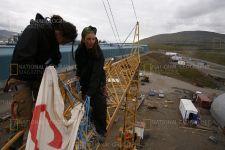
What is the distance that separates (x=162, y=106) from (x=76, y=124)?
30.2 m

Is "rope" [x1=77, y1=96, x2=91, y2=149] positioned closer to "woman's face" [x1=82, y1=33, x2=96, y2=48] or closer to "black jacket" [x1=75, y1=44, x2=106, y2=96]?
"black jacket" [x1=75, y1=44, x2=106, y2=96]

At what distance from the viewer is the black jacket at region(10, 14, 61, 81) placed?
113 inches

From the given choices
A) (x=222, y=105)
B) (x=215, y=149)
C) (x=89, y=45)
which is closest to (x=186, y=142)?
(x=215, y=149)

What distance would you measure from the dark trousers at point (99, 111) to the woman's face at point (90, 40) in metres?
1.10

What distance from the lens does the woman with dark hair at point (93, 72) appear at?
4203 millimetres

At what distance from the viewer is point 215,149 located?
20.4 meters

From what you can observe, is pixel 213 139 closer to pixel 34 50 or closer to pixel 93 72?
pixel 93 72

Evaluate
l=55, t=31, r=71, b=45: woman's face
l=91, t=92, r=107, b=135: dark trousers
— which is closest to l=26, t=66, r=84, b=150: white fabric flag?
l=55, t=31, r=71, b=45: woman's face

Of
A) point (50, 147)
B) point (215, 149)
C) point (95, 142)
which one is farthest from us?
point (215, 149)

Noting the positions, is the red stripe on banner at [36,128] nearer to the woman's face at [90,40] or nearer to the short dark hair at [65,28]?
the short dark hair at [65,28]

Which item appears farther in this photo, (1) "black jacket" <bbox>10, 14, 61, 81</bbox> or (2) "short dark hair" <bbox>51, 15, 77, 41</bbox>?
(2) "short dark hair" <bbox>51, 15, 77, 41</bbox>

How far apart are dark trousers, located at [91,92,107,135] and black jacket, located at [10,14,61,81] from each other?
1.55 metres

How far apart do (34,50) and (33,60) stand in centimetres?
15

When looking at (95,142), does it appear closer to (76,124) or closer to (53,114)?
(76,124)
